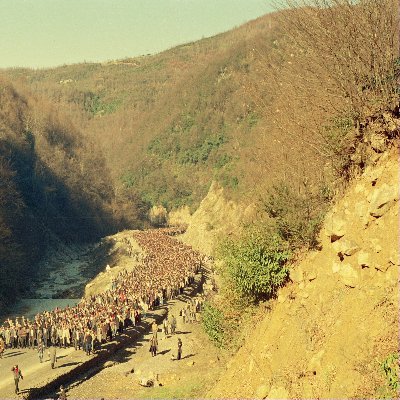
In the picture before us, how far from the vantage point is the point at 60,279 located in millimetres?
56188

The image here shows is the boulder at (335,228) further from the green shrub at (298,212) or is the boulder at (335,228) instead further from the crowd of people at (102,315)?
the crowd of people at (102,315)

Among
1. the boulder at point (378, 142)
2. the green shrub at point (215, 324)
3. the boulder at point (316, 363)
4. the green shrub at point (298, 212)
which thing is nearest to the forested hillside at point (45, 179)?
the green shrub at point (215, 324)

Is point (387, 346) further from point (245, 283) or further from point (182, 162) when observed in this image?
point (182, 162)

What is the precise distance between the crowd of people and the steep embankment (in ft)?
35.2

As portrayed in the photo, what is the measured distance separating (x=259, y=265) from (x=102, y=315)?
1297cm

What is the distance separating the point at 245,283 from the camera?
1570 cm

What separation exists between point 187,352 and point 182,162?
96.4m

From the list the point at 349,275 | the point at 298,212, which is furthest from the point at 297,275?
the point at 349,275

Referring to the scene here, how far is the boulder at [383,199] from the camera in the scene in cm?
1189

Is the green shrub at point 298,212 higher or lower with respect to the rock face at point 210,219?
higher

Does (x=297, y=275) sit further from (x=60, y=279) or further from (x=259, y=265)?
(x=60, y=279)

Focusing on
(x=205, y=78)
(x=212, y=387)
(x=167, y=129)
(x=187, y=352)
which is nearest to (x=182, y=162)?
(x=167, y=129)

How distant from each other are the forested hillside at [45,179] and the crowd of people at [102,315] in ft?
73.4

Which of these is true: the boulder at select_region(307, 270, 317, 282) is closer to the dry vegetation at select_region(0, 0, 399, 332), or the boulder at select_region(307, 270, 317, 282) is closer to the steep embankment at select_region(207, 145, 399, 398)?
the steep embankment at select_region(207, 145, 399, 398)
